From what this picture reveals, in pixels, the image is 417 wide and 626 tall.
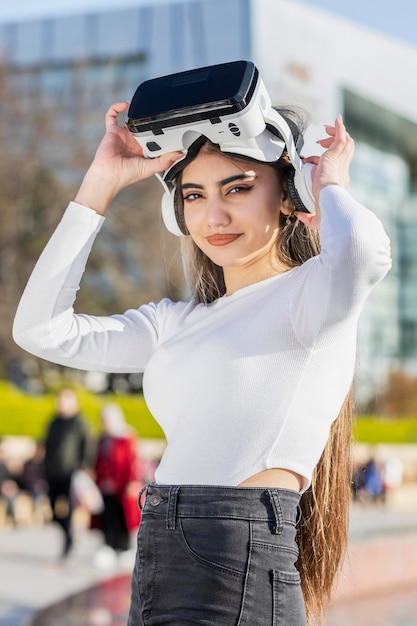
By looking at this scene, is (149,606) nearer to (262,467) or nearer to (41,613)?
(262,467)

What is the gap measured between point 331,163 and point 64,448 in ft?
26.0

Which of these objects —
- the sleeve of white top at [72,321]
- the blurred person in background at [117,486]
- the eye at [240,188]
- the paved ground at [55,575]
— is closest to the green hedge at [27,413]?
the paved ground at [55,575]

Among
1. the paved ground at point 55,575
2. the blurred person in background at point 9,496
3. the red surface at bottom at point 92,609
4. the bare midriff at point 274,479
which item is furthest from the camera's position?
the blurred person in background at point 9,496

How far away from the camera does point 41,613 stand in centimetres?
570

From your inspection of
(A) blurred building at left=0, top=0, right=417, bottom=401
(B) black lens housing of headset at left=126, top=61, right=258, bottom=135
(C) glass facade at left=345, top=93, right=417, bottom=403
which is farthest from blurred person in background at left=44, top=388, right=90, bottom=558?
(C) glass facade at left=345, top=93, right=417, bottom=403

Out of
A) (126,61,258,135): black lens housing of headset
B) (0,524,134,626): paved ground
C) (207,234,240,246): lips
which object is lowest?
(0,524,134,626): paved ground

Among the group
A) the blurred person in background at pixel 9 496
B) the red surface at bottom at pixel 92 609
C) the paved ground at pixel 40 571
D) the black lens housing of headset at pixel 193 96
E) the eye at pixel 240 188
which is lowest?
the blurred person in background at pixel 9 496

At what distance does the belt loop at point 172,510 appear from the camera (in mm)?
2029

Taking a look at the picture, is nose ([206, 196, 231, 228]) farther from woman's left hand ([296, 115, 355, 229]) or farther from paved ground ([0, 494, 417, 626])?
paved ground ([0, 494, 417, 626])

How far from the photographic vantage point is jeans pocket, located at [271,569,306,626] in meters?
1.97

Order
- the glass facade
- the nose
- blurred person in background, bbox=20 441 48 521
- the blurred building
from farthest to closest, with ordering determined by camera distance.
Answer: the glass facade
the blurred building
blurred person in background, bbox=20 441 48 521
the nose

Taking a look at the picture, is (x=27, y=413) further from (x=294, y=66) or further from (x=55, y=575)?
(x=294, y=66)

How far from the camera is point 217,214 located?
2.22 m

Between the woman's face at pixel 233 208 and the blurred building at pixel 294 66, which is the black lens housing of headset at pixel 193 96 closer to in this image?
the woman's face at pixel 233 208
